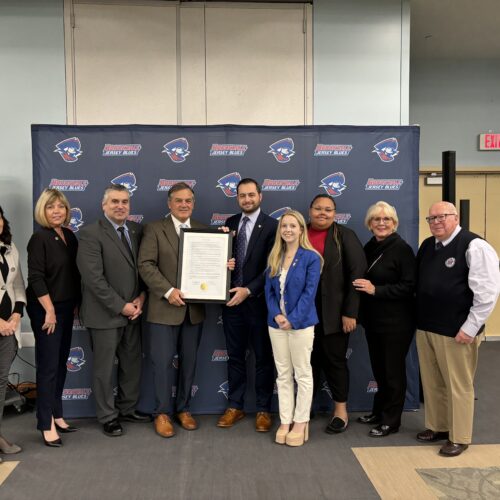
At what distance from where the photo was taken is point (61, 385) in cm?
342

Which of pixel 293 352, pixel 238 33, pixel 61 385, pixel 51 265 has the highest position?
pixel 238 33

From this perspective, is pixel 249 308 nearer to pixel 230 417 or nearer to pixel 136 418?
pixel 230 417

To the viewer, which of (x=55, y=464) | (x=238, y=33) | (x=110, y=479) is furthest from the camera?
(x=238, y=33)

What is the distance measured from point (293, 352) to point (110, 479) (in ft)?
4.55

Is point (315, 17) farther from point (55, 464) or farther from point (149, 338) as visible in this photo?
point (55, 464)

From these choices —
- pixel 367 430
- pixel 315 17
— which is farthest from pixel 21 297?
pixel 315 17

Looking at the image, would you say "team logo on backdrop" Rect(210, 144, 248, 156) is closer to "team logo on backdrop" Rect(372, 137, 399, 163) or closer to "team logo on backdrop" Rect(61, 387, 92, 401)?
"team logo on backdrop" Rect(372, 137, 399, 163)

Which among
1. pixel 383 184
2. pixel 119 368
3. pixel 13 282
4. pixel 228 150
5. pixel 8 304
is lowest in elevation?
pixel 119 368

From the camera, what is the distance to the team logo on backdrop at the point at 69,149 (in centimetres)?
373

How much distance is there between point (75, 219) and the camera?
375cm

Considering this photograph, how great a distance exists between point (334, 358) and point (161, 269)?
1435mm

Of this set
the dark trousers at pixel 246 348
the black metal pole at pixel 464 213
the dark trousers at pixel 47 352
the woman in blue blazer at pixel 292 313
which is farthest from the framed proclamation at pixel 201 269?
the black metal pole at pixel 464 213

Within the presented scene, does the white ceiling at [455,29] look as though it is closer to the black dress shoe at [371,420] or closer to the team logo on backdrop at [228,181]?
the team logo on backdrop at [228,181]

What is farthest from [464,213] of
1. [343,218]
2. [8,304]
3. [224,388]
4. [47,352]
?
[8,304]
